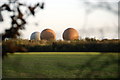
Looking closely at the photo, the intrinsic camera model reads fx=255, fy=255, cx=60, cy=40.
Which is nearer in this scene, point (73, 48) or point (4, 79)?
point (4, 79)

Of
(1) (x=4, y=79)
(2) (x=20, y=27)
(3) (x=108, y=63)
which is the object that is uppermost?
(2) (x=20, y=27)

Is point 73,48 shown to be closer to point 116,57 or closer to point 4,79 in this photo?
point 4,79

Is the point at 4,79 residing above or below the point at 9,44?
below

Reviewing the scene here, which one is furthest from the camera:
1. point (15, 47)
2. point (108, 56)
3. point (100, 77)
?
point (100, 77)

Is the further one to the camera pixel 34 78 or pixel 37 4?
pixel 34 78

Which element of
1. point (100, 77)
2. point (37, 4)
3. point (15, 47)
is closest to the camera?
point (15, 47)

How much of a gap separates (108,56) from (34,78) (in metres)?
9.85

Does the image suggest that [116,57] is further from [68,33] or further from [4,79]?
[68,33]

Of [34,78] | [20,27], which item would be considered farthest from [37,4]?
[34,78]

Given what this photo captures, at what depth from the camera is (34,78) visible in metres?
11.0

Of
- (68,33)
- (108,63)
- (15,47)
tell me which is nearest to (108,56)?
(108,63)

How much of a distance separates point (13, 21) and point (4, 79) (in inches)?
356

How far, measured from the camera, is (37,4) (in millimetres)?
2611

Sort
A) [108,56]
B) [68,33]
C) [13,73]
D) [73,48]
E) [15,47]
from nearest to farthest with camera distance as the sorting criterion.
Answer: [108,56]
[15,47]
[13,73]
[73,48]
[68,33]
